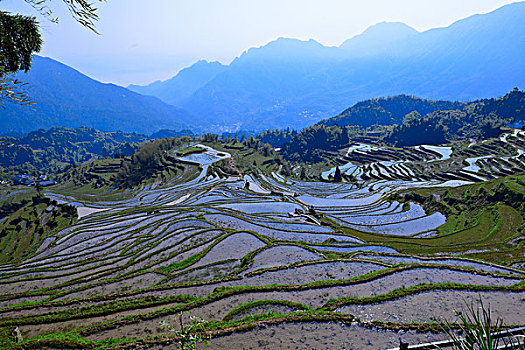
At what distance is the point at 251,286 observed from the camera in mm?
14039

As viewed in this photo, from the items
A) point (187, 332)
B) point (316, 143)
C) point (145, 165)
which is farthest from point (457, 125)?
point (187, 332)

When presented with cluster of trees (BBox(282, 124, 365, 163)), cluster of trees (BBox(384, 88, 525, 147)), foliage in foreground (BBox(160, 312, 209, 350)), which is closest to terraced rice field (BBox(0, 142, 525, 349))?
foliage in foreground (BBox(160, 312, 209, 350))

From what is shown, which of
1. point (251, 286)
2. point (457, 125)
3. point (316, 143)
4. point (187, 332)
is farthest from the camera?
point (316, 143)

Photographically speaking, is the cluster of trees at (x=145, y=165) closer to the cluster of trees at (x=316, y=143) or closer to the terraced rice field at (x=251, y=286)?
the terraced rice field at (x=251, y=286)

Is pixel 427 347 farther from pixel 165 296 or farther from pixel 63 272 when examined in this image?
pixel 63 272

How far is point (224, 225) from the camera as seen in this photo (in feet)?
94.7

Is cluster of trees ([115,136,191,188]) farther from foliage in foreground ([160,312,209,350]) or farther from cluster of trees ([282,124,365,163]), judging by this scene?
foliage in foreground ([160,312,209,350])

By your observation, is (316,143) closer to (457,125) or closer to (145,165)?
(457,125)

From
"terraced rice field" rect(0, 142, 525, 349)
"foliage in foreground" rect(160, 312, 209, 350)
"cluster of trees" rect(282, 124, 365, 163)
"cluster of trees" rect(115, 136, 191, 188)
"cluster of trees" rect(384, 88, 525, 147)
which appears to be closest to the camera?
"foliage in foreground" rect(160, 312, 209, 350)

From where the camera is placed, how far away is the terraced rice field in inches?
407

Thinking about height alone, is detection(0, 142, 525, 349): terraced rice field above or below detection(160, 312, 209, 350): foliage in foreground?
below

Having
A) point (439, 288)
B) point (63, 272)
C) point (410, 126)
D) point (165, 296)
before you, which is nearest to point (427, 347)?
point (439, 288)

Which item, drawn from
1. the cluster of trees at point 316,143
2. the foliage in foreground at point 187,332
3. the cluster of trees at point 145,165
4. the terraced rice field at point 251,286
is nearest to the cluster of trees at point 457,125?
the cluster of trees at point 316,143

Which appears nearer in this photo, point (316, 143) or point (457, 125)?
point (457, 125)
